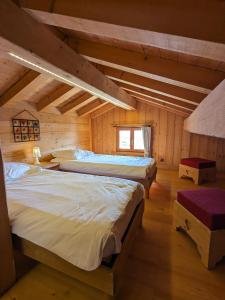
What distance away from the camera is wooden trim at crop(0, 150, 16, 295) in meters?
1.42

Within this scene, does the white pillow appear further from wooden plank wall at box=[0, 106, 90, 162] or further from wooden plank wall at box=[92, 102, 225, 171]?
wooden plank wall at box=[92, 102, 225, 171]

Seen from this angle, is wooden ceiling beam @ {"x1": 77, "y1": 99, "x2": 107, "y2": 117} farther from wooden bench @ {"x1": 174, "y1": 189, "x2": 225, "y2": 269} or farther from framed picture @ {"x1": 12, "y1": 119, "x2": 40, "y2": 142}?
wooden bench @ {"x1": 174, "y1": 189, "x2": 225, "y2": 269}

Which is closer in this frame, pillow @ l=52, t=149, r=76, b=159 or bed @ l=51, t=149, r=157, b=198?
bed @ l=51, t=149, r=157, b=198

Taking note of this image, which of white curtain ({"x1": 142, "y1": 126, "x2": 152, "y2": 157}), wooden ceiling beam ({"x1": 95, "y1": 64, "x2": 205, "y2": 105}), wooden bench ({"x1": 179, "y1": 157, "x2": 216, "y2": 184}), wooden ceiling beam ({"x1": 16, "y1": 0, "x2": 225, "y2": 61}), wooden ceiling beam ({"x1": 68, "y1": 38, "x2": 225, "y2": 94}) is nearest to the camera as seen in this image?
wooden ceiling beam ({"x1": 16, "y1": 0, "x2": 225, "y2": 61})

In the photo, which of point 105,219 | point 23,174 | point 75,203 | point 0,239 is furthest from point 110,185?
point 23,174

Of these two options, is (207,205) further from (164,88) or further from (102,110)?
(102,110)

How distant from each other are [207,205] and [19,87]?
3148 mm

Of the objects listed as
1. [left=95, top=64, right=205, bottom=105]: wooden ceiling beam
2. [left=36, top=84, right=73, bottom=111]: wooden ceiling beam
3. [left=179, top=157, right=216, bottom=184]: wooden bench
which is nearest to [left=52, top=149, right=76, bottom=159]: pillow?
[left=36, top=84, right=73, bottom=111]: wooden ceiling beam

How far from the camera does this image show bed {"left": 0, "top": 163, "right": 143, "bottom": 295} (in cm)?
125

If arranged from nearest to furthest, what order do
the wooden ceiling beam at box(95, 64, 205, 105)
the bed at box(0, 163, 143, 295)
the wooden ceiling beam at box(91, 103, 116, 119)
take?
the bed at box(0, 163, 143, 295) → the wooden ceiling beam at box(95, 64, 205, 105) → the wooden ceiling beam at box(91, 103, 116, 119)

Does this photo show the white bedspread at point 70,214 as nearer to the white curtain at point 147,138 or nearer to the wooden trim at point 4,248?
the wooden trim at point 4,248

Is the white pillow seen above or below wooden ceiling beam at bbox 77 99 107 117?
below

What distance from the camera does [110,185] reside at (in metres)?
2.15

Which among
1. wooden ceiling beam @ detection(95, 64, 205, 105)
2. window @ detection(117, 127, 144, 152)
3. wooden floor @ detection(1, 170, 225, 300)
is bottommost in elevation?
wooden floor @ detection(1, 170, 225, 300)
